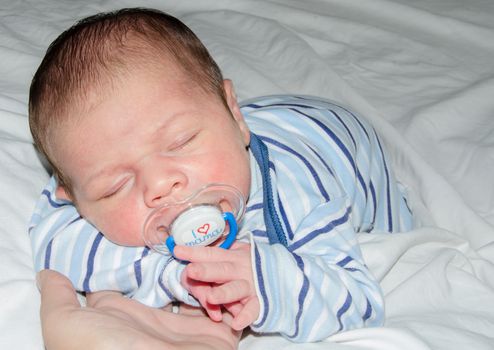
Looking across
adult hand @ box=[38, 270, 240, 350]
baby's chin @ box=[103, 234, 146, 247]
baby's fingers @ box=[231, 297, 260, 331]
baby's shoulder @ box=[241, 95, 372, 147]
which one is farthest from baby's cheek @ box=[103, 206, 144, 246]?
baby's shoulder @ box=[241, 95, 372, 147]

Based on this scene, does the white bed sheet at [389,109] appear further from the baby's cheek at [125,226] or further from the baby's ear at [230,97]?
the baby's ear at [230,97]

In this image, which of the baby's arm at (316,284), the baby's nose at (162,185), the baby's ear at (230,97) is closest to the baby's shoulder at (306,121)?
the baby's ear at (230,97)

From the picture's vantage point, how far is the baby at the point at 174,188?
109cm

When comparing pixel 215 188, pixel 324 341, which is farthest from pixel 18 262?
pixel 324 341

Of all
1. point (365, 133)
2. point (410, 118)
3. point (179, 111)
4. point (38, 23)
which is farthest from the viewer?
point (38, 23)

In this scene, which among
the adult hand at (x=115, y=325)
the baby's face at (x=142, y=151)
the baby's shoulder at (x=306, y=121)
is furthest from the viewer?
the baby's shoulder at (x=306, y=121)

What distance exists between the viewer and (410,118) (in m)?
1.68

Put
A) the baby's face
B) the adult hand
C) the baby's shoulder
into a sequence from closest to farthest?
the adult hand, the baby's face, the baby's shoulder

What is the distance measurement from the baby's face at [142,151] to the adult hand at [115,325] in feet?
0.36

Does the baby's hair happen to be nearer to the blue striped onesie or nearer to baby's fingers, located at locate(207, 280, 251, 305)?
the blue striped onesie

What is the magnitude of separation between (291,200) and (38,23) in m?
0.95

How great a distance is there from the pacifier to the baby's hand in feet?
0.09

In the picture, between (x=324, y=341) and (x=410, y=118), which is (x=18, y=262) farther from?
(x=410, y=118)

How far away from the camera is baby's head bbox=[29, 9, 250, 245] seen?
3.71ft
